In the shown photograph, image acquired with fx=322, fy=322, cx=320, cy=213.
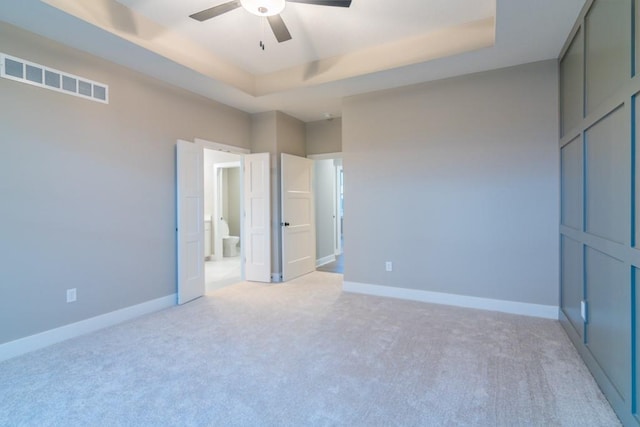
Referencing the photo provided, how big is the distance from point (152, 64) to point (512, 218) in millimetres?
4145

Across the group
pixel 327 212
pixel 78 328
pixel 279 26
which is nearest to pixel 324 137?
pixel 327 212

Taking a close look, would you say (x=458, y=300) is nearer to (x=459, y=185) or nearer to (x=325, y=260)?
(x=459, y=185)

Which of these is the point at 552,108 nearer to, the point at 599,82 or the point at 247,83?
the point at 599,82

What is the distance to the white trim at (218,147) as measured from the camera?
4.33 meters

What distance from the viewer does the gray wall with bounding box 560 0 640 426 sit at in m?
1.65

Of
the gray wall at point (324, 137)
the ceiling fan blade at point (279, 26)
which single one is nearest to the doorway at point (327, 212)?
the gray wall at point (324, 137)

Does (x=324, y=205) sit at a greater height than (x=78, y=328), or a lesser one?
greater

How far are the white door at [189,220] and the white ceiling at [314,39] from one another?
2.92 ft

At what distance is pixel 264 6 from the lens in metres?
2.37

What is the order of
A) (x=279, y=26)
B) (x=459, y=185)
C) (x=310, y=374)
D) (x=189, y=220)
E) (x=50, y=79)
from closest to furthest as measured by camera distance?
1. (x=310, y=374)
2. (x=279, y=26)
3. (x=50, y=79)
4. (x=459, y=185)
5. (x=189, y=220)

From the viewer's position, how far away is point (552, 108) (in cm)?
330

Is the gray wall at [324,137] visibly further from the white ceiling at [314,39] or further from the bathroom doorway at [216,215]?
the bathroom doorway at [216,215]

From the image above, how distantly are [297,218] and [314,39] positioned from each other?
9.21ft

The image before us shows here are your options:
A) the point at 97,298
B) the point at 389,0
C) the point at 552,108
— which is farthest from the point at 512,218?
the point at 97,298
